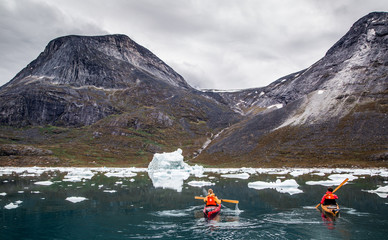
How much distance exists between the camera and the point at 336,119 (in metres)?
117

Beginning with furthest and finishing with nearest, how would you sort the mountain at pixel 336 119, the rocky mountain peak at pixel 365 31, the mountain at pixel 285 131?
the rocky mountain peak at pixel 365 31, the mountain at pixel 285 131, the mountain at pixel 336 119

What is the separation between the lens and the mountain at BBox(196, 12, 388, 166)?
9950 cm

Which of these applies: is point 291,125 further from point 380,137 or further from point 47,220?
point 47,220

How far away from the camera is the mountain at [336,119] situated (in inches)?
3917

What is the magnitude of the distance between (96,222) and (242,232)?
40.5ft

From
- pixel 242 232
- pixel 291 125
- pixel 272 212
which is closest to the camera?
pixel 242 232

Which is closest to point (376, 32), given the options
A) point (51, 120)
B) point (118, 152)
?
point (118, 152)

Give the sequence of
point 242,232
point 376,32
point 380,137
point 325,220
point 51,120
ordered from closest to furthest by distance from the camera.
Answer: point 242,232, point 325,220, point 380,137, point 376,32, point 51,120

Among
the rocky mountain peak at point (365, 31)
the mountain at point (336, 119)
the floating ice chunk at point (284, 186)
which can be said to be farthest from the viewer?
the rocky mountain peak at point (365, 31)

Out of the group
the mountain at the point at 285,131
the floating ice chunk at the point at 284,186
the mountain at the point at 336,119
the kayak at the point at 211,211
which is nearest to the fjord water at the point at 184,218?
the kayak at the point at 211,211

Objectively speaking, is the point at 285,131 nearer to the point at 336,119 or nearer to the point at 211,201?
the point at 336,119

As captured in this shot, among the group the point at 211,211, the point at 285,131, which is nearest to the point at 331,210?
the point at 211,211

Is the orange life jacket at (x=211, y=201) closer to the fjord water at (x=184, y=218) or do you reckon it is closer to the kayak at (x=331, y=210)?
the fjord water at (x=184, y=218)

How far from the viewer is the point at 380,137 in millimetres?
97938
